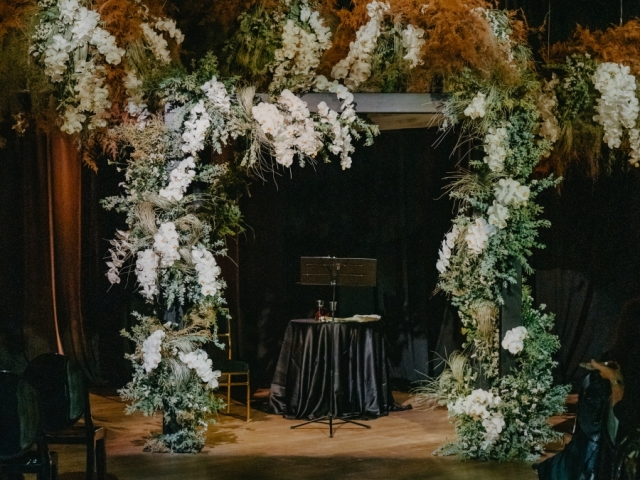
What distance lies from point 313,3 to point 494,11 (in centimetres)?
116

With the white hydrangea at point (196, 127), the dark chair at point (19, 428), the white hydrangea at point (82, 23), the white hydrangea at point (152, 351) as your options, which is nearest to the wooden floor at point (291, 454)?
the white hydrangea at point (152, 351)

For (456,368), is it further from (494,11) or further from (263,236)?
(263,236)

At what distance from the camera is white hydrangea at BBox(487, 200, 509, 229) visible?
5.53 meters

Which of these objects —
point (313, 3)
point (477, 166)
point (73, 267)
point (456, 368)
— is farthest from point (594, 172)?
point (73, 267)

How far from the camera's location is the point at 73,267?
26.7 feet

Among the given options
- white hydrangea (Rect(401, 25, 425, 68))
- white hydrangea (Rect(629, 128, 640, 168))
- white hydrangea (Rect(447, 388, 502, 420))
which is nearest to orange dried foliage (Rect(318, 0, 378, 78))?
white hydrangea (Rect(401, 25, 425, 68))

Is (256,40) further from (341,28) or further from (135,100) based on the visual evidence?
(135,100)

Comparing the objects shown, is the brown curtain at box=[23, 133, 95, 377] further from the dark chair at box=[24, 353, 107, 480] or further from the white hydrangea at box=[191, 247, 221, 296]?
the dark chair at box=[24, 353, 107, 480]

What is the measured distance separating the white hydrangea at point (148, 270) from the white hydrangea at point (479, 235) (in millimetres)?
1964

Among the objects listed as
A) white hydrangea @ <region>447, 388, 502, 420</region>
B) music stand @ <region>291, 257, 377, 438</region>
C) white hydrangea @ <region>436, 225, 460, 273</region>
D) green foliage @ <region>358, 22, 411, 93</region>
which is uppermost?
green foliage @ <region>358, 22, 411, 93</region>

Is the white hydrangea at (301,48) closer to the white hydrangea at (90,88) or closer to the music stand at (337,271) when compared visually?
the white hydrangea at (90,88)

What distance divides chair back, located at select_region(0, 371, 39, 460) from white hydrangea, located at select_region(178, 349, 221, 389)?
1736mm

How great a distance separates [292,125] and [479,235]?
136 centimetres

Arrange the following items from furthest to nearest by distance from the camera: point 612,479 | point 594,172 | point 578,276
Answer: point 578,276, point 594,172, point 612,479
